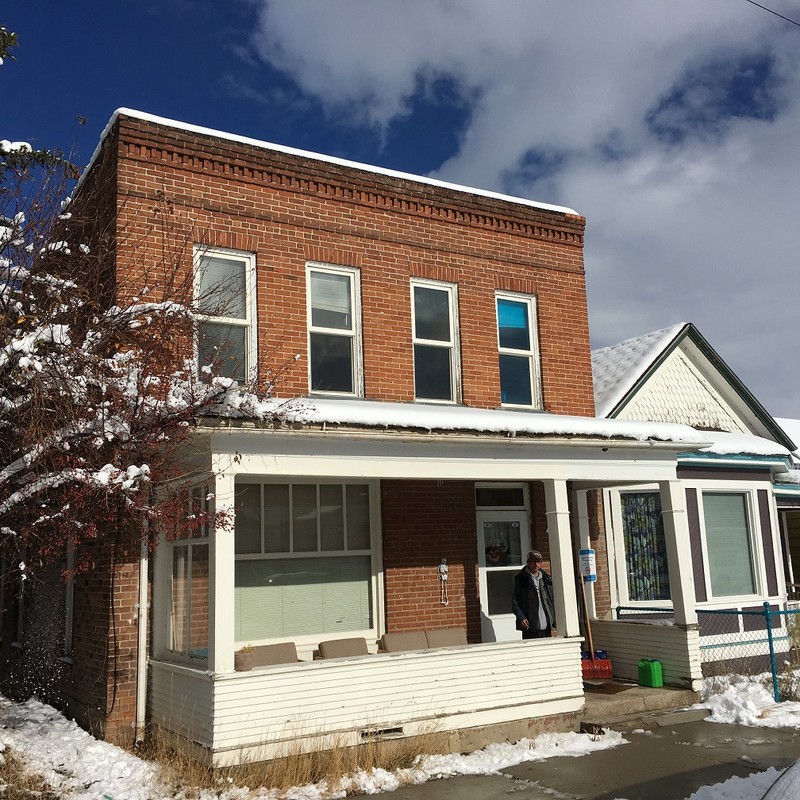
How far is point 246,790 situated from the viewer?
7.41 metres

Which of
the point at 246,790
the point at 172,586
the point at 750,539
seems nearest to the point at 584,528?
the point at 750,539

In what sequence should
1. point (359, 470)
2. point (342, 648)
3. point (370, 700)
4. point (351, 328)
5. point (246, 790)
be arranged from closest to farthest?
point (246, 790)
point (370, 700)
point (359, 470)
point (342, 648)
point (351, 328)

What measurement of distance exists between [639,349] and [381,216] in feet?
20.1

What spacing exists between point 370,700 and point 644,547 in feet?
20.4

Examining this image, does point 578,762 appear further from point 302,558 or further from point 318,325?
point 318,325

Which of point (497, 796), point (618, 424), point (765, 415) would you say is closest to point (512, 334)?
point (618, 424)

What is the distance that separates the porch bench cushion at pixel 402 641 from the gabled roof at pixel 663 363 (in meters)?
5.46

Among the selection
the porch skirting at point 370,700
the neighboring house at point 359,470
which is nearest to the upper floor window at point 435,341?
the neighboring house at point 359,470

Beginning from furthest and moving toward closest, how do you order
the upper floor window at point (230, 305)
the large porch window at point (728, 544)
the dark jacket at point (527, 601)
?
the large porch window at point (728, 544) < the dark jacket at point (527, 601) < the upper floor window at point (230, 305)

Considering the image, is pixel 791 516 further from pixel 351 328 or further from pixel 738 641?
pixel 351 328

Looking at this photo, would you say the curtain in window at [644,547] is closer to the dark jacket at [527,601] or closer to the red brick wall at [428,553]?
the dark jacket at [527,601]

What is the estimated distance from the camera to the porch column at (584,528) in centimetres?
1252

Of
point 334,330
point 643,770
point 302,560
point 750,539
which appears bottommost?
point 643,770

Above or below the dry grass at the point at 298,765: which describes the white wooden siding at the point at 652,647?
above
